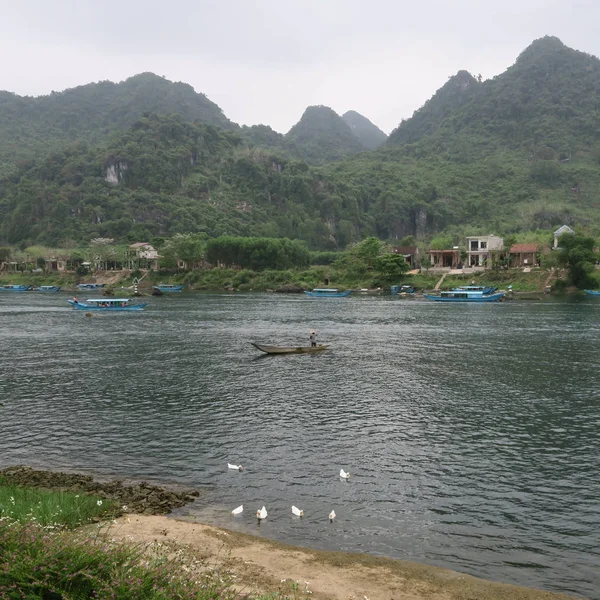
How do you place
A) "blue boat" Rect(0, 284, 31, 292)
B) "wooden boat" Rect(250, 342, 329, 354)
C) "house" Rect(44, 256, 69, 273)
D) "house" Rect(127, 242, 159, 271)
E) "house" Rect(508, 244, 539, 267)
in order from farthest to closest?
1. "house" Rect(44, 256, 69, 273)
2. "house" Rect(127, 242, 159, 271)
3. "blue boat" Rect(0, 284, 31, 292)
4. "house" Rect(508, 244, 539, 267)
5. "wooden boat" Rect(250, 342, 329, 354)

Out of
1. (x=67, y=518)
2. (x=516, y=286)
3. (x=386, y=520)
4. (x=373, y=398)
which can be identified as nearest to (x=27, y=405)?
(x=67, y=518)

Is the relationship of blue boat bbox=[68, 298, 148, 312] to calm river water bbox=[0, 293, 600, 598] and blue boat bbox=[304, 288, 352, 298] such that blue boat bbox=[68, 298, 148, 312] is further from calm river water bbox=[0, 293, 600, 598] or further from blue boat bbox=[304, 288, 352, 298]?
blue boat bbox=[304, 288, 352, 298]

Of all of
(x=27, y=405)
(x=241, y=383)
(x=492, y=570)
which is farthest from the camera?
(x=241, y=383)

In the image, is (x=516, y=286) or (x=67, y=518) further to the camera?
(x=516, y=286)

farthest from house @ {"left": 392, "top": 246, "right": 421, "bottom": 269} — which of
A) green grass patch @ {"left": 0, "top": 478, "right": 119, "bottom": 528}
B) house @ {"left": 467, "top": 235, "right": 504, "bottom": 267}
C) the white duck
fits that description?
green grass patch @ {"left": 0, "top": 478, "right": 119, "bottom": 528}

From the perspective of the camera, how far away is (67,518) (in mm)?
16797

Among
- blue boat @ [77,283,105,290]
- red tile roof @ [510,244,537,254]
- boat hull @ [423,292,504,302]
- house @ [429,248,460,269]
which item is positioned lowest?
blue boat @ [77,283,105,290]

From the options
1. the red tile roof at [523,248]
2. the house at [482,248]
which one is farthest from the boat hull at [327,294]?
the red tile roof at [523,248]

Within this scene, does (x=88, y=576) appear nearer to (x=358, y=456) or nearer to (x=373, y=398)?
(x=358, y=456)

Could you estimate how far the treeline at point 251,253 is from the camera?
177625mm

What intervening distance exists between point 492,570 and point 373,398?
20.8 metres

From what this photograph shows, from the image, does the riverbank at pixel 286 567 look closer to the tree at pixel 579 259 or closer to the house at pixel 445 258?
the tree at pixel 579 259

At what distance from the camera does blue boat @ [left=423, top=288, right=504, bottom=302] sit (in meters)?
116

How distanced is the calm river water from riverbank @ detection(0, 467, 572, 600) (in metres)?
0.87
